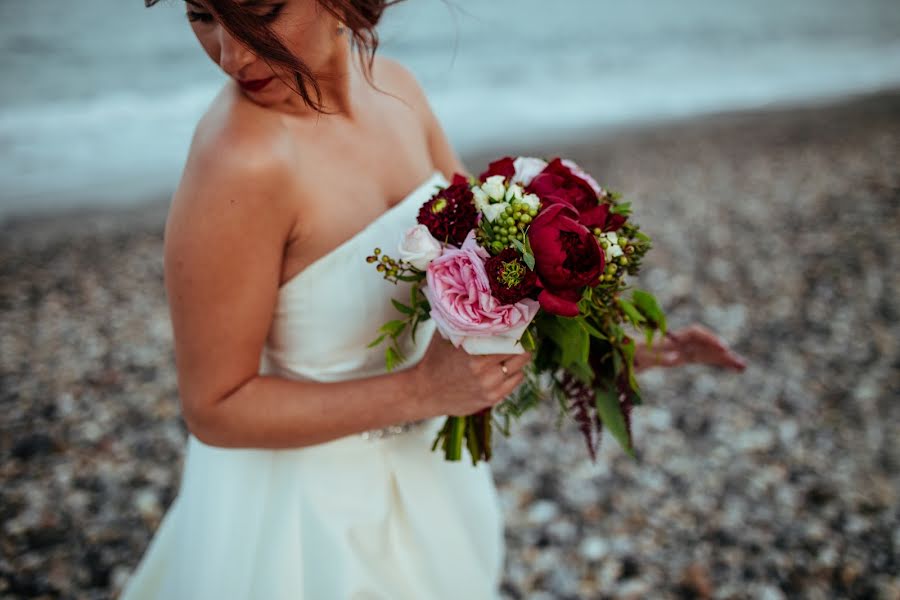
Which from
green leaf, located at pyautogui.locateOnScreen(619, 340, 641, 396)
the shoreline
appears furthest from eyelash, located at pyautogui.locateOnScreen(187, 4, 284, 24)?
the shoreline

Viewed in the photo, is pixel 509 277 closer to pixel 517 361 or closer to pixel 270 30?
pixel 517 361

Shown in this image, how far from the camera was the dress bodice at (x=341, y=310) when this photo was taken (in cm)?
174

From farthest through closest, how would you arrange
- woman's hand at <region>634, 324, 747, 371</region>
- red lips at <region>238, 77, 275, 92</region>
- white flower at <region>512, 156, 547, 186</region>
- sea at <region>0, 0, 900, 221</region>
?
sea at <region>0, 0, 900, 221</region> → woman's hand at <region>634, 324, 747, 371</region> → white flower at <region>512, 156, 547, 186</region> → red lips at <region>238, 77, 275, 92</region>

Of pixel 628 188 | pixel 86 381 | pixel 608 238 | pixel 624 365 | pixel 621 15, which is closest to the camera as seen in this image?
pixel 608 238

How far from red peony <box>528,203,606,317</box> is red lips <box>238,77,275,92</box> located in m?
0.70

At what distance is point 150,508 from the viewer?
391 centimetres

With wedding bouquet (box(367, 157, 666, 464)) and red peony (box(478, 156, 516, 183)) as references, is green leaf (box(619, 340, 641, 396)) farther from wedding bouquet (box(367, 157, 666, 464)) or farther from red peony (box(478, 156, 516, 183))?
red peony (box(478, 156, 516, 183))

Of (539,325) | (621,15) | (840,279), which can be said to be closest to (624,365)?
(539,325)

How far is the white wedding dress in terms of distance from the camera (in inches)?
70.5

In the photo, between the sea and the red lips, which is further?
the sea

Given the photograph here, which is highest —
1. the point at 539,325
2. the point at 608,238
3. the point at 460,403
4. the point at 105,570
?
the point at 608,238

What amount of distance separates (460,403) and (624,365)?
450 mm

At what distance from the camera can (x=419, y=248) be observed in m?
1.48

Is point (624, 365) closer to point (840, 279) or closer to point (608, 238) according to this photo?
point (608, 238)
